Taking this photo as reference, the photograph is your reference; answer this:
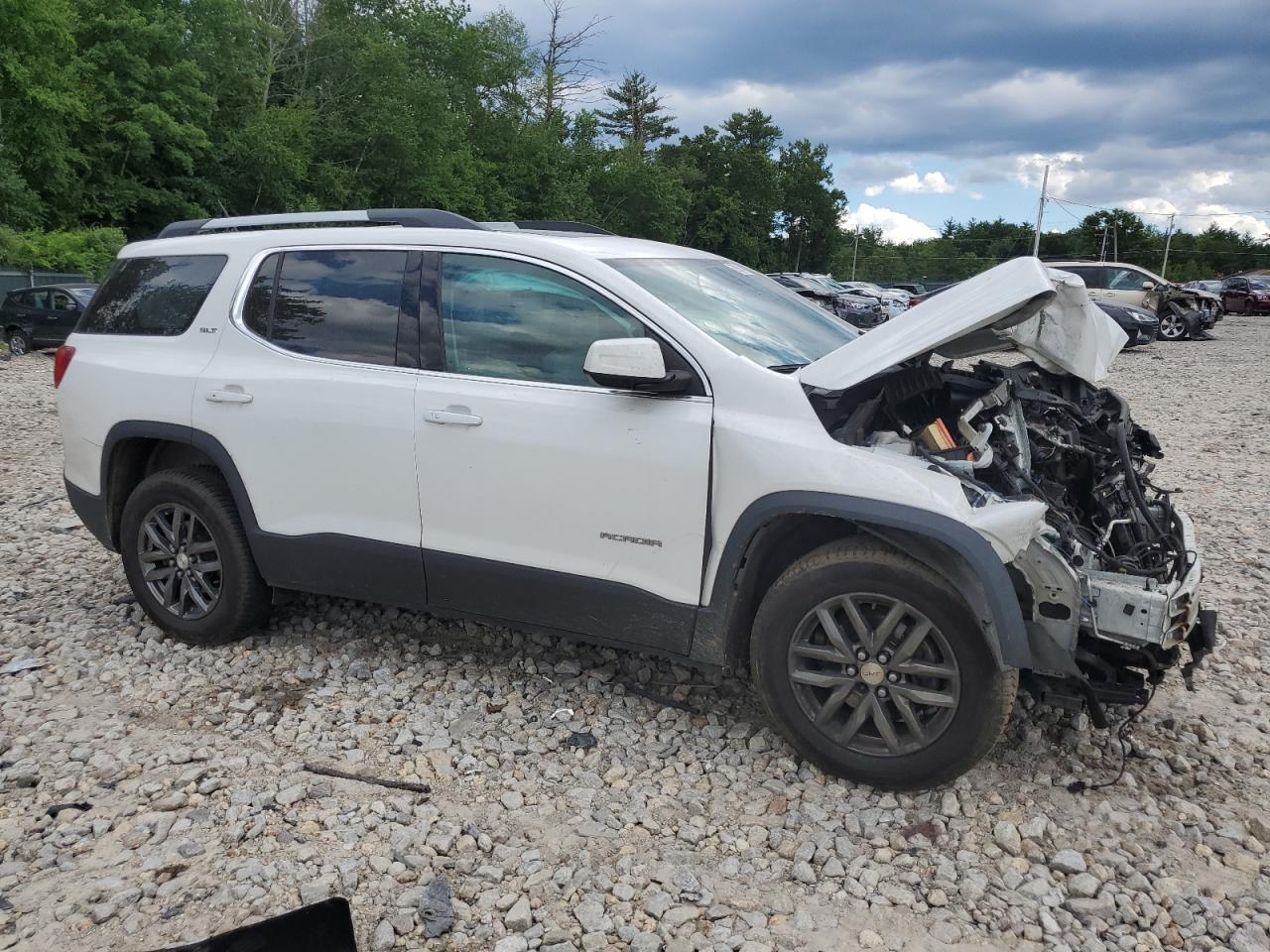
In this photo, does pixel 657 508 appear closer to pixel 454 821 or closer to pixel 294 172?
pixel 454 821

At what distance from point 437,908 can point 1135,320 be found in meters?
21.5

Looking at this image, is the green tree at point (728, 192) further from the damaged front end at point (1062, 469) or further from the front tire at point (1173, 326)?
the damaged front end at point (1062, 469)

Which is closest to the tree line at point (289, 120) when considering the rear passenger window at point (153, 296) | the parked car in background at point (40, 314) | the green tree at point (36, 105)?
the green tree at point (36, 105)

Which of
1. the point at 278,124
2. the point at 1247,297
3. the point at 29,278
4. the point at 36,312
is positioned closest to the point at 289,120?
the point at 278,124

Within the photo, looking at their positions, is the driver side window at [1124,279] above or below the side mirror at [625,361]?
below

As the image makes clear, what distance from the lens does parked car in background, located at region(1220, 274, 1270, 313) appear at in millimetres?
35781

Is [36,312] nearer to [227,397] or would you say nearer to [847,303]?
[227,397]

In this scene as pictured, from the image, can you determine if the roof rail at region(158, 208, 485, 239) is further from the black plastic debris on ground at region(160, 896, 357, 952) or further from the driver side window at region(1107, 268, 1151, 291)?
the driver side window at region(1107, 268, 1151, 291)

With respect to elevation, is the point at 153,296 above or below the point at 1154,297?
above

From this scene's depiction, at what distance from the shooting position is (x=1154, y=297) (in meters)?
23.4

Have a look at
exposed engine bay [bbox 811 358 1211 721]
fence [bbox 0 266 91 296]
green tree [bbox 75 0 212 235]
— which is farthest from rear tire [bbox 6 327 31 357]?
exposed engine bay [bbox 811 358 1211 721]

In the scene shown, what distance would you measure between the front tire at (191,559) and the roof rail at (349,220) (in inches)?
48.7

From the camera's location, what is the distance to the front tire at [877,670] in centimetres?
310

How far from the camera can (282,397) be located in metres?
4.10
